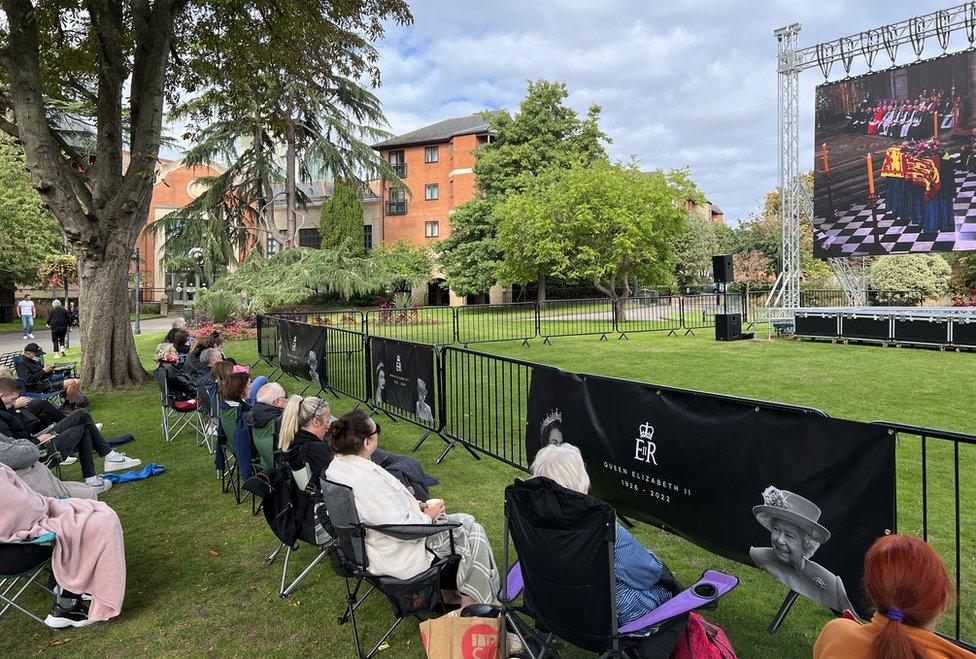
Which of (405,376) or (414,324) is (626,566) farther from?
(414,324)

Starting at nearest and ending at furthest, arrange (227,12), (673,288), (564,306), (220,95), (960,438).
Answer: (960,438) → (227,12) → (220,95) → (564,306) → (673,288)

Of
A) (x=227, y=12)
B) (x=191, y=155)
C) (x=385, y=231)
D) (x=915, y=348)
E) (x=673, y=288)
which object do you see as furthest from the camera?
(x=385, y=231)

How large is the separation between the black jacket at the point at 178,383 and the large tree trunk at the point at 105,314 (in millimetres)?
4515

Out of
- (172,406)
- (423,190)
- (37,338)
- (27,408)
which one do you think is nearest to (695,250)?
(423,190)

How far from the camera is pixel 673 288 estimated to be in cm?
4244

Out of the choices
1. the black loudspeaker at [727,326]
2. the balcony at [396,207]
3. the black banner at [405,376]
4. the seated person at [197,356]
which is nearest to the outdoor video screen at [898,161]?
the black loudspeaker at [727,326]

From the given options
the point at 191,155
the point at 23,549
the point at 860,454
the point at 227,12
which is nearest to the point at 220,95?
the point at 227,12

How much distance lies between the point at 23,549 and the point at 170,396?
5.27 meters

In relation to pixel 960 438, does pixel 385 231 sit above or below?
above

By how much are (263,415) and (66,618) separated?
1.82 metres

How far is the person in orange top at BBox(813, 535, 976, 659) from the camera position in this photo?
174 cm

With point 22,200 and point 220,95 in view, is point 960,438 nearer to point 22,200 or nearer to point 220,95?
point 220,95

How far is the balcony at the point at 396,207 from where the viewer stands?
150 feet

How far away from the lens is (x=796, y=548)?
3.21m
